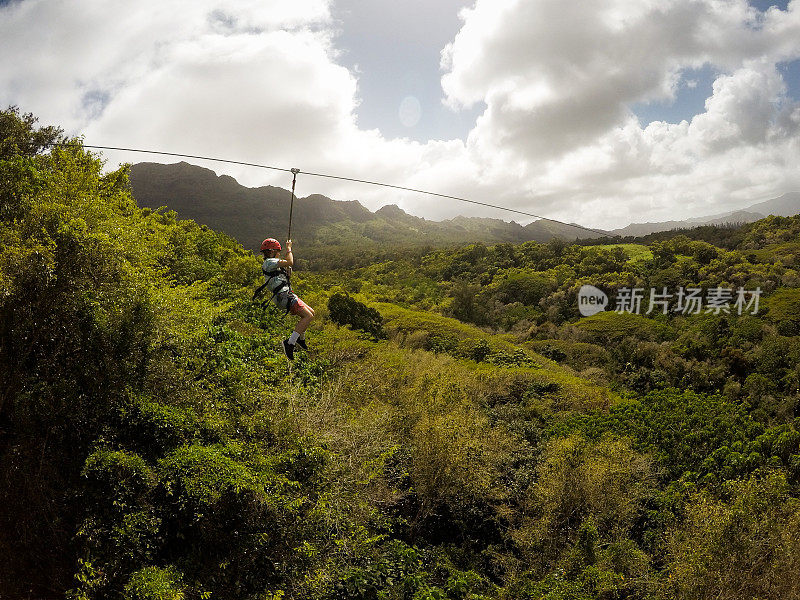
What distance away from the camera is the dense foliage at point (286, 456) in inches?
327

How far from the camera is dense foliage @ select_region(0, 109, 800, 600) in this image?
8.30 metres

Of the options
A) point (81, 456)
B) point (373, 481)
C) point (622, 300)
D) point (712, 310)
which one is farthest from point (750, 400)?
point (81, 456)

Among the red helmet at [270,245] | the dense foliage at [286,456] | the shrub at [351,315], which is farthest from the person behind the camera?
the shrub at [351,315]

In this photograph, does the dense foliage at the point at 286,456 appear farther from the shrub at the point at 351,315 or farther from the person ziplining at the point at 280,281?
the person ziplining at the point at 280,281

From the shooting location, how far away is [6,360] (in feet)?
28.3

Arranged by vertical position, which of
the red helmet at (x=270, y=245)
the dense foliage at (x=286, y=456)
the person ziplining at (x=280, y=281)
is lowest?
the dense foliage at (x=286, y=456)

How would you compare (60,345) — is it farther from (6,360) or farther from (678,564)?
(678,564)

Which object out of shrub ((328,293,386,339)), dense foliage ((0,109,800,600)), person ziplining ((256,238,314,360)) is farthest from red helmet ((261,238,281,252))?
shrub ((328,293,386,339))

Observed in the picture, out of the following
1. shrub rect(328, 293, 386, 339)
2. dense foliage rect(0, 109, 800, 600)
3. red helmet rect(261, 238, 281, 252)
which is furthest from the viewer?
shrub rect(328, 293, 386, 339)

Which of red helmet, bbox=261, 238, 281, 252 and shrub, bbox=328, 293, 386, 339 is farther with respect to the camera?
shrub, bbox=328, 293, 386, 339

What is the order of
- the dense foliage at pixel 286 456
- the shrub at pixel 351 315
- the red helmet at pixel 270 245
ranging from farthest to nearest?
1. the shrub at pixel 351 315
2. the red helmet at pixel 270 245
3. the dense foliage at pixel 286 456

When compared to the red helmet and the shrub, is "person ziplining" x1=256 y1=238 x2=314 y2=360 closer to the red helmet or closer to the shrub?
the red helmet

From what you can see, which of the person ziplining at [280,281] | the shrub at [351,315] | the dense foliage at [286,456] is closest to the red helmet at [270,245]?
the person ziplining at [280,281]

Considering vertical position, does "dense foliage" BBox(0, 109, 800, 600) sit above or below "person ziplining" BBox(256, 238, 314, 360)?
below
